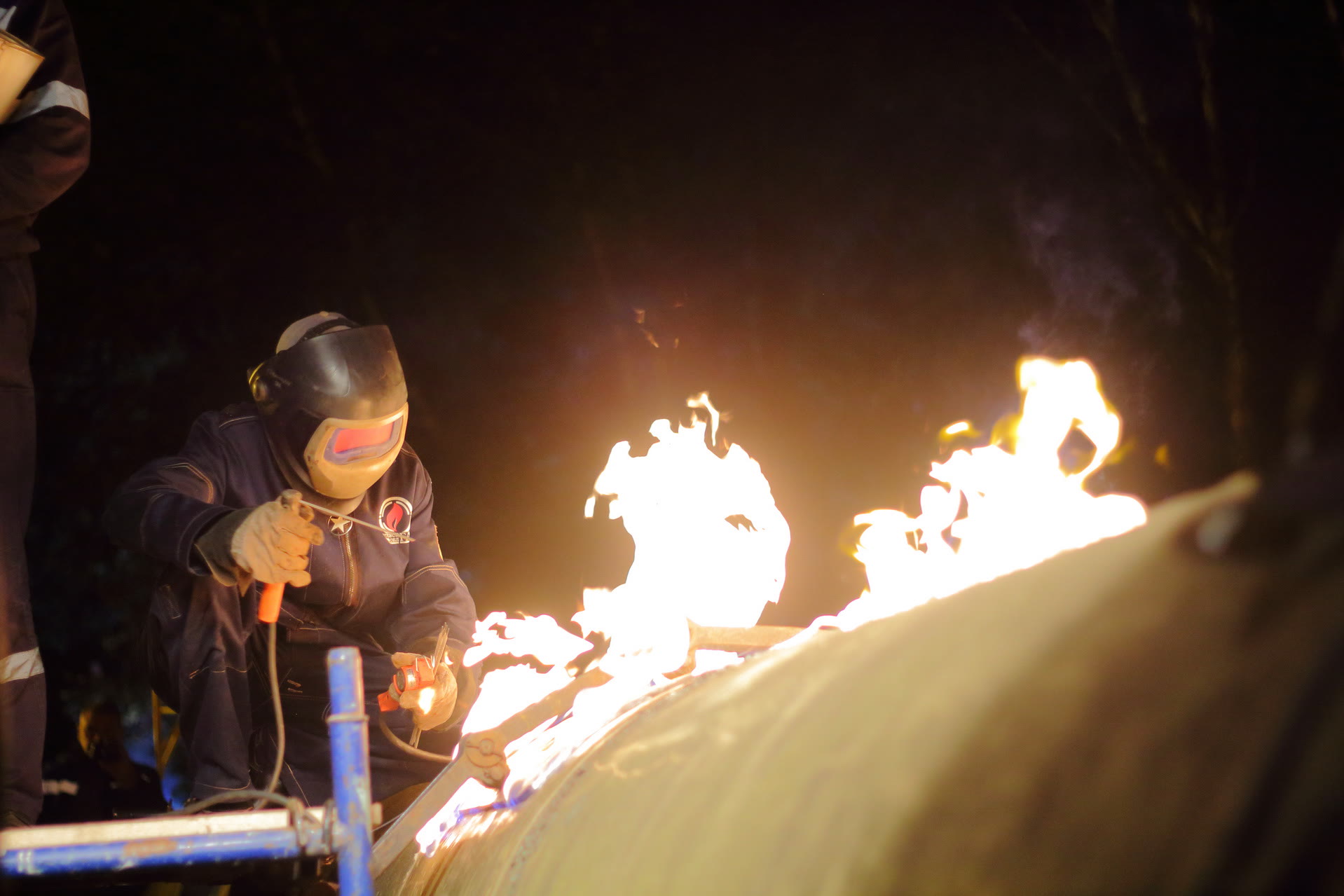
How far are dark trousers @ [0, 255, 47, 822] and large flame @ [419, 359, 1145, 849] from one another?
2.75 feet

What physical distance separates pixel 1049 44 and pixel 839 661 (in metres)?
4.36

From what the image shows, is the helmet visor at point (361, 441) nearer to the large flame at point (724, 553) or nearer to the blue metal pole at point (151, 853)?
the large flame at point (724, 553)

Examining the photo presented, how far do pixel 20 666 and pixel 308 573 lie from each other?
1.88 ft

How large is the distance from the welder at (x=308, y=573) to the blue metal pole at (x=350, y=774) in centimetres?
81

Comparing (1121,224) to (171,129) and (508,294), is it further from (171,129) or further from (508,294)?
(171,129)

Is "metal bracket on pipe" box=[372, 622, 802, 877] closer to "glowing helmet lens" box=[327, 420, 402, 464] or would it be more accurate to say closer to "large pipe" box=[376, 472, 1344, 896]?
"large pipe" box=[376, 472, 1344, 896]

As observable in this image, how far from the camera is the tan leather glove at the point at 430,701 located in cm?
241

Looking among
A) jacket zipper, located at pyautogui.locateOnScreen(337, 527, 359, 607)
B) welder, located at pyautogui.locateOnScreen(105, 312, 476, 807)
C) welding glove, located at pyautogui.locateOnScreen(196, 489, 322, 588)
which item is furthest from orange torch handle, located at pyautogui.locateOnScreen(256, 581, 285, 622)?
jacket zipper, located at pyautogui.locateOnScreen(337, 527, 359, 607)


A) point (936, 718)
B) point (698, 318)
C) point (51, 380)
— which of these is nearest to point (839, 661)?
point (936, 718)

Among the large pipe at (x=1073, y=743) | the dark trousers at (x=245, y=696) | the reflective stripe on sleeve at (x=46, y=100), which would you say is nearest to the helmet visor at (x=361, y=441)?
the dark trousers at (x=245, y=696)

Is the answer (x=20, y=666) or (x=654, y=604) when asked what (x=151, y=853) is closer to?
(x=20, y=666)

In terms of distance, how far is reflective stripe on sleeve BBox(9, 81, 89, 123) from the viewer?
2.42 meters

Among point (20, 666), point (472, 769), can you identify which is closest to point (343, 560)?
point (20, 666)

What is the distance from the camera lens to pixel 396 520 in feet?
9.41
